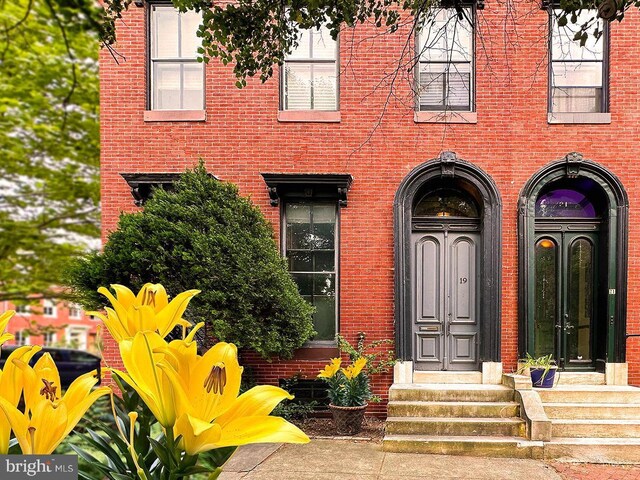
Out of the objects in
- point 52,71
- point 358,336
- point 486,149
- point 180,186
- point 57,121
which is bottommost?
point 358,336

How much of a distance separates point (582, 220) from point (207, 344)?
701 cm

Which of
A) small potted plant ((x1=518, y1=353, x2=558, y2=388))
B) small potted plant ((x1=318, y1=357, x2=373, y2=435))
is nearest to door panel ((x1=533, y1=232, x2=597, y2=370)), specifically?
small potted plant ((x1=518, y1=353, x2=558, y2=388))

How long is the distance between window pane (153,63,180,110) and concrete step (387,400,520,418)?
257 inches

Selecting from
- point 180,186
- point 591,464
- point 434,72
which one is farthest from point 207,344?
point 434,72

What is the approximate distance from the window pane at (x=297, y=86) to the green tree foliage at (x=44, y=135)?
7.41 meters

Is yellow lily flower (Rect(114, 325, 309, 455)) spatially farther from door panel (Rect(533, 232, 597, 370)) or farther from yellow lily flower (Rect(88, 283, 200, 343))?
door panel (Rect(533, 232, 597, 370))

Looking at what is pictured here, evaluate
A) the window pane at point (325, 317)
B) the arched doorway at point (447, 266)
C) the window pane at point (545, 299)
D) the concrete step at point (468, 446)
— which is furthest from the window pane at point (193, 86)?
the window pane at point (545, 299)

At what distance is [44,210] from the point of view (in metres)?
1.02

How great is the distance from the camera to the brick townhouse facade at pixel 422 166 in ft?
26.0

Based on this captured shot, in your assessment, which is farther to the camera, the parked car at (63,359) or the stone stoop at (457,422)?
the stone stoop at (457,422)

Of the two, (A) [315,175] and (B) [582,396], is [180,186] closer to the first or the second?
(A) [315,175]

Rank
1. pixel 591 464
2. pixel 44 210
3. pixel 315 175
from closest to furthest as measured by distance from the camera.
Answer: pixel 44 210
pixel 591 464
pixel 315 175

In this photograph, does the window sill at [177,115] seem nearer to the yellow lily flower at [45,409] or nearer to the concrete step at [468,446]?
the concrete step at [468,446]

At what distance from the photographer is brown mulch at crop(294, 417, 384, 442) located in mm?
6918
